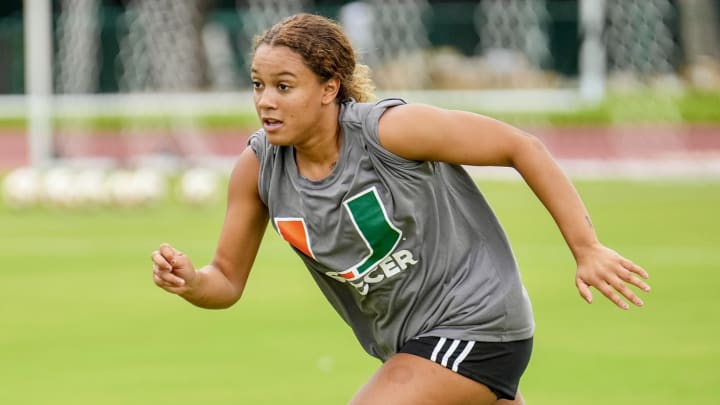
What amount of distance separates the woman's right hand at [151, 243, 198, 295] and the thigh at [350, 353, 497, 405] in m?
0.75

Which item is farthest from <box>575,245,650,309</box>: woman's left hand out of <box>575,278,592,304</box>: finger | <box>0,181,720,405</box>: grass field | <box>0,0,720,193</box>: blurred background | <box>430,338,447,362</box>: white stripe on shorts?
<box>0,0,720,193</box>: blurred background

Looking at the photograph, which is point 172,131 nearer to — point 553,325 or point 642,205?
point 642,205

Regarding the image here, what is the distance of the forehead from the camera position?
5207 millimetres

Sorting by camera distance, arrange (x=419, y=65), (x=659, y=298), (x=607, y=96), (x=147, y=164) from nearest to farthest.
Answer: (x=659, y=298)
(x=147, y=164)
(x=607, y=96)
(x=419, y=65)

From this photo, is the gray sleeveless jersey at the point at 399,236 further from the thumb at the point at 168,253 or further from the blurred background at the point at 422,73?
the blurred background at the point at 422,73

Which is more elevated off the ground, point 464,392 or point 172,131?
point 464,392

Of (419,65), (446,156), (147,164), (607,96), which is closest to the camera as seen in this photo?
(446,156)

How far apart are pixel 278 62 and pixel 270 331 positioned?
199 inches

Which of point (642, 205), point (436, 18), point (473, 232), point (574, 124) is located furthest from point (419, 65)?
point (473, 232)

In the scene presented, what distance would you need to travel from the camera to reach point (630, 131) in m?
27.9

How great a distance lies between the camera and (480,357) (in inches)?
208

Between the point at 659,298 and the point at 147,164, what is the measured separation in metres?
17.0

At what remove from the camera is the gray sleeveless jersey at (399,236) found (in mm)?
5270

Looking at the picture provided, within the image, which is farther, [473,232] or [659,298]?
[659,298]
